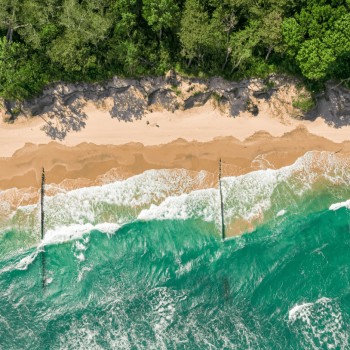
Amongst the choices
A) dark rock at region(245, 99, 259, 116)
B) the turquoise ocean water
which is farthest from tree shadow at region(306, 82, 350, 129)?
dark rock at region(245, 99, 259, 116)

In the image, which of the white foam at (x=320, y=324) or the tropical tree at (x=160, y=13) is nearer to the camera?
the tropical tree at (x=160, y=13)

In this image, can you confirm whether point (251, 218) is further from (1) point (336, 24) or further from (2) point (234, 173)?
(1) point (336, 24)

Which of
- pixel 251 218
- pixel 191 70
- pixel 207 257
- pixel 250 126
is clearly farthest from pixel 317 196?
pixel 191 70

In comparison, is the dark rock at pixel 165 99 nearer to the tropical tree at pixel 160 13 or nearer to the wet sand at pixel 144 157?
the wet sand at pixel 144 157

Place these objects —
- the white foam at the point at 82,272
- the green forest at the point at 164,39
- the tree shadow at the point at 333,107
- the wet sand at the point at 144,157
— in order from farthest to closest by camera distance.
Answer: the tree shadow at the point at 333,107
the wet sand at the point at 144,157
the white foam at the point at 82,272
the green forest at the point at 164,39

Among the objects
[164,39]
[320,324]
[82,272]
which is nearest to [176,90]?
[164,39]

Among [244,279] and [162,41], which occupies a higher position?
[162,41]

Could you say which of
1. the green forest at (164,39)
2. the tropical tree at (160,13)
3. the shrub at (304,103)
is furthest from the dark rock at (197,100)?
the shrub at (304,103)
